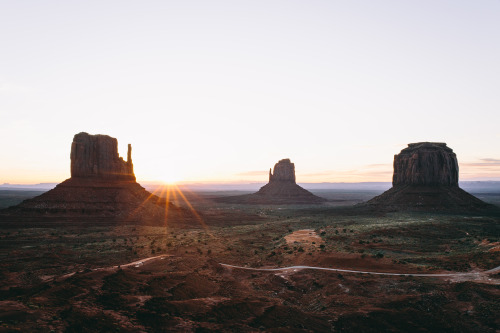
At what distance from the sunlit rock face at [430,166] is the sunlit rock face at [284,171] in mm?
74911

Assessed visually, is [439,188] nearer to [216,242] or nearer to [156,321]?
[216,242]

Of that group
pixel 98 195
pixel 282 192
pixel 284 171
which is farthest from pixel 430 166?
pixel 98 195

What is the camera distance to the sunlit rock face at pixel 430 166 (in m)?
97.3

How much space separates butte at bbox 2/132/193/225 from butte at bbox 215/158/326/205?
7780 centimetres

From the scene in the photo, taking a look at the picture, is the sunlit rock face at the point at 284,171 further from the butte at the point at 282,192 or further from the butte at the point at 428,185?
the butte at the point at 428,185

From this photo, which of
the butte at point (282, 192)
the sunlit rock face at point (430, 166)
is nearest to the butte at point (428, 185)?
the sunlit rock face at point (430, 166)

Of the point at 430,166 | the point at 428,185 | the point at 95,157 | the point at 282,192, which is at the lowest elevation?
the point at 282,192

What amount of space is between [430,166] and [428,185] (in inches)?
265

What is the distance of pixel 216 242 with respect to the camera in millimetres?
44000

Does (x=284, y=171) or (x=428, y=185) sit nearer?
(x=428, y=185)

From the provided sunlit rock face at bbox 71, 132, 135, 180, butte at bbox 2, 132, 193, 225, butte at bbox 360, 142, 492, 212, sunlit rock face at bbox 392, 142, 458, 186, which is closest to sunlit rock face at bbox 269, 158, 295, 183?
butte at bbox 360, 142, 492, 212

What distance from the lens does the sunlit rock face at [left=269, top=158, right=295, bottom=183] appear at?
17200 cm

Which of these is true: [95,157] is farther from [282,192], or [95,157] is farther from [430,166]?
[282,192]

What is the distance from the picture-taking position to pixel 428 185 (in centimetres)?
9750
